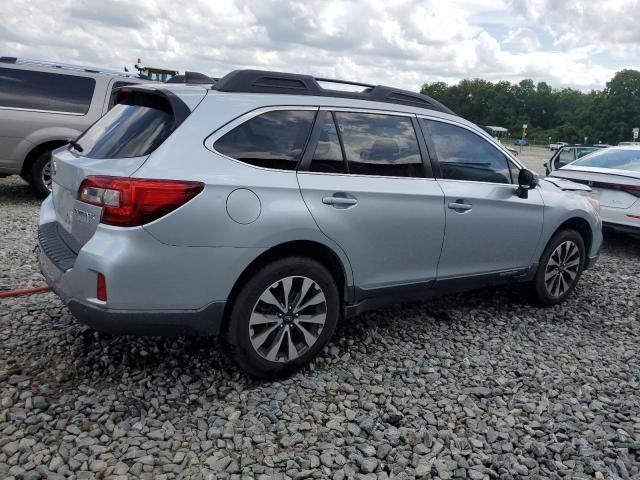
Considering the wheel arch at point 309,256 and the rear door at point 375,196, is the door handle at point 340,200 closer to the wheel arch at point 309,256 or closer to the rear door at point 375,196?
the rear door at point 375,196

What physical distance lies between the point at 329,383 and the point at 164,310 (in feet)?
3.76

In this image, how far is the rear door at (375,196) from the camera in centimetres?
337

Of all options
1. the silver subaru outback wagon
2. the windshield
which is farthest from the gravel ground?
the windshield

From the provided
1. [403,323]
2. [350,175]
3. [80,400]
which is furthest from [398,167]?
[80,400]

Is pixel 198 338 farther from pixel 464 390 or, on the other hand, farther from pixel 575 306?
pixel 575 306

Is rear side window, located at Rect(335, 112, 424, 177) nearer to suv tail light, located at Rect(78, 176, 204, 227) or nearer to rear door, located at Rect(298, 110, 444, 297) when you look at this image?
Answer: rear door, located at Rect(298, 110, 444, 297)

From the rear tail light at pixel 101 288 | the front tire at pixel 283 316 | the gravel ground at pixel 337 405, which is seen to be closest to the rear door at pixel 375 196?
the front tire at pixel 283 316

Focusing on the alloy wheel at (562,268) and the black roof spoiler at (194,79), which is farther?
the alloy wheel at (562,268)

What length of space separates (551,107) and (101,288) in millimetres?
141257

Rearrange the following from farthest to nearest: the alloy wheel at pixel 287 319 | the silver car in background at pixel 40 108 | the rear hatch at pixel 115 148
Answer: the silver car in background at pixel 40 108, the alloy wheel at pixel 287 319, the rear hatch at pixel 115 148

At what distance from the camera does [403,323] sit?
4496 millimetres

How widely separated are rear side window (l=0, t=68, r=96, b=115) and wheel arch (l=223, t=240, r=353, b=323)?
20.7 ft

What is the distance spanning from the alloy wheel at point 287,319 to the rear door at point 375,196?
34 centimetres

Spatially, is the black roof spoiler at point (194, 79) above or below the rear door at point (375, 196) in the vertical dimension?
above
